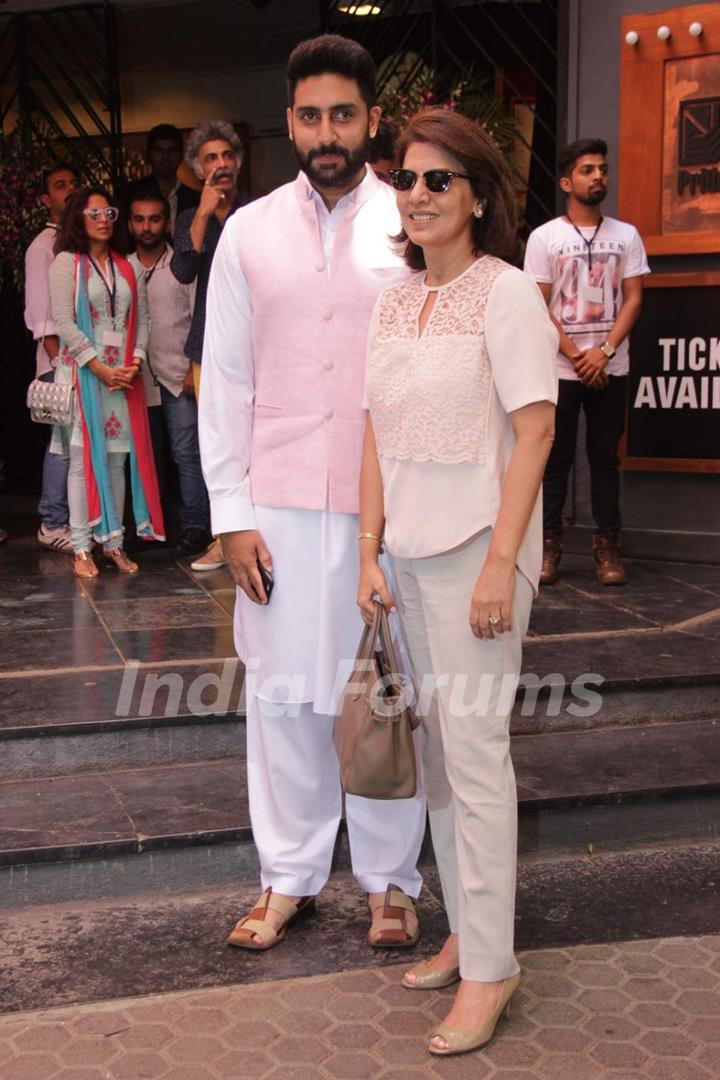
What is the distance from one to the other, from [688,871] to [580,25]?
4.59 m

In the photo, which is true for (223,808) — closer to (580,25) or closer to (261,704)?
(261,704)

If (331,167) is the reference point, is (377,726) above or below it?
below

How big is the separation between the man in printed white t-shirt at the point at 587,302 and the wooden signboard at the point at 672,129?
0.52m

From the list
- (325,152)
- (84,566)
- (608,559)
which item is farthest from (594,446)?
(325,152)

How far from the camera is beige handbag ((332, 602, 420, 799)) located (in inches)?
120

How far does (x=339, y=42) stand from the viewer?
10.4ft

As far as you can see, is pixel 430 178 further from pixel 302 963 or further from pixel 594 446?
pixel 594 446

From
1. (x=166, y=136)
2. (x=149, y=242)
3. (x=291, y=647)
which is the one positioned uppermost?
(x=166, y=136)

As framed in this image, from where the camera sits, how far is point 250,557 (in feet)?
11.0

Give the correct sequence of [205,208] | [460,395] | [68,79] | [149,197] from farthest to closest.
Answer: [68,79], [149,197], [205,208], [460,395]

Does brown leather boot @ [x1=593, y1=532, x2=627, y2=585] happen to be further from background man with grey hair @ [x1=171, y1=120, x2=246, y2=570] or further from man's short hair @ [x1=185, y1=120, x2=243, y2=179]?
man's short hair @ [x1=185, y1=120, x2=243, y2=179]

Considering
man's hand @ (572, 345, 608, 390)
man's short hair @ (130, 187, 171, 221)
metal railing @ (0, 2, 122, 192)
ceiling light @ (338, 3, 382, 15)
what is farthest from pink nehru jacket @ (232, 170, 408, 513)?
ceiling light @ (338, 3, 382, 15)

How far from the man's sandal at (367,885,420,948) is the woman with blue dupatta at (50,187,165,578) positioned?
11.3ft

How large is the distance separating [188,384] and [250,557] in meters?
3.83
